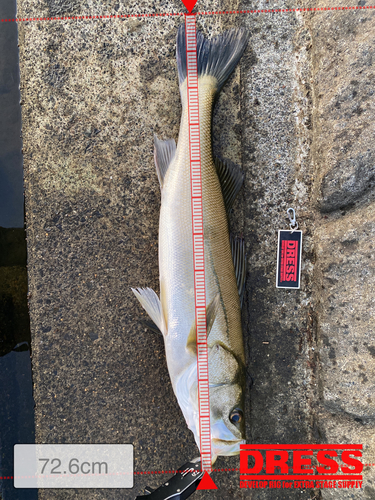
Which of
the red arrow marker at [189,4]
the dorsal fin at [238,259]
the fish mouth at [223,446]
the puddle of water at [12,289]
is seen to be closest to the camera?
the fish mouth at [223,446]

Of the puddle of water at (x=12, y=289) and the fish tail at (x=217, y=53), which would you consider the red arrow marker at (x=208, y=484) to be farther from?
the fish tail at (x=217, y=53)

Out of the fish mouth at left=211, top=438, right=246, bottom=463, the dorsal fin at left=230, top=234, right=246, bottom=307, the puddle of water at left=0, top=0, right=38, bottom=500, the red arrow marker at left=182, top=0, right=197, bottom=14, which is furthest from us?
the puddle of water at left=0, top=0, right=38, bottom=500

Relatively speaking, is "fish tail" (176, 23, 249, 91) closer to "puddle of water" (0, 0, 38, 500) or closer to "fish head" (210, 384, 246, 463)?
"puddle of water" (0, 0, 38, 500)

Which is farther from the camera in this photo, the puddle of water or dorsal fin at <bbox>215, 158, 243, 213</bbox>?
the puddle of water

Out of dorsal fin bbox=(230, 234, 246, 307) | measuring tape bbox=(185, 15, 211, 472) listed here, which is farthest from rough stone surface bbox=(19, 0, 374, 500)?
measuring tape bbox=(185, 15, 211, 472)

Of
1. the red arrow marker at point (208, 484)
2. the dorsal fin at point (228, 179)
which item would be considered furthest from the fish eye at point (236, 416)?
the dorsal fin at point (228, 179)

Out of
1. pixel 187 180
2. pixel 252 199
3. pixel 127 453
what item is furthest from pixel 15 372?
pixel 252 199

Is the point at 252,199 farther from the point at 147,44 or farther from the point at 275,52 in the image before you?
the point at 147,44

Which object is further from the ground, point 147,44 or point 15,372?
point 147,44
